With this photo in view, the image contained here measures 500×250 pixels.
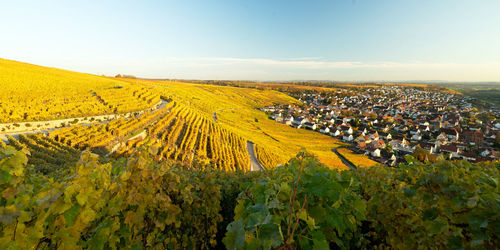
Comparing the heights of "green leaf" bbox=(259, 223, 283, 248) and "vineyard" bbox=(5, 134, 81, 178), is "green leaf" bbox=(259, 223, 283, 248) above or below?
above

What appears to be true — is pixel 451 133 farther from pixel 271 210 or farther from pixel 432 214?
pixel 271 210

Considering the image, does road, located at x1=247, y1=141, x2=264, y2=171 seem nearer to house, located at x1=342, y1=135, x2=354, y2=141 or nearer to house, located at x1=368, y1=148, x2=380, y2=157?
house, located at x1=368, y1=148, x2=380, y2=157

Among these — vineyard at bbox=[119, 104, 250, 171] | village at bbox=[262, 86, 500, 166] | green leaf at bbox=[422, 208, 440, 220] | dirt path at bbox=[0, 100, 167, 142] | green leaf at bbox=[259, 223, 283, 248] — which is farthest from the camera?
village at bbox=[262, 86, 500, 166]

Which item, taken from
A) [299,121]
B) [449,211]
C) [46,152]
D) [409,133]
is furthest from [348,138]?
[449,211]

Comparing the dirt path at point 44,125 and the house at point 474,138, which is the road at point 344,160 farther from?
the dirt path at point 44,125

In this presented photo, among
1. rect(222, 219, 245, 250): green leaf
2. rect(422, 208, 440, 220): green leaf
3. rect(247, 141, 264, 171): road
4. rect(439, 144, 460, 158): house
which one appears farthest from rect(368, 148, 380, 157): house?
rect(222, 219, 245, 250): green leaf

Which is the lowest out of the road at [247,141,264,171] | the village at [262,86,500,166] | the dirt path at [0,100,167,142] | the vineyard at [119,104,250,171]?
the village at [262,86,500,166]

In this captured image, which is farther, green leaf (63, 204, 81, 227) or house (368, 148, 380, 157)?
house (368, 148, 380, 157)

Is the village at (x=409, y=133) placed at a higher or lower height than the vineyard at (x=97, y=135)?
lower

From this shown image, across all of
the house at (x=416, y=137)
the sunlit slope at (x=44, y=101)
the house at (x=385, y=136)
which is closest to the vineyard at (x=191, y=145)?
the sunlit slope at (x=44, y=101)

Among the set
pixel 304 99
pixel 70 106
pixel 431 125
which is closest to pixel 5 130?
pixel 70 106

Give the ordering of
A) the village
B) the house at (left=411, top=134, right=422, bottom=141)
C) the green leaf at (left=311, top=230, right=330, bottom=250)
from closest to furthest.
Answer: the green leaf at (left=311, top=230, right=330, bottom=250)
the village
the house at (left=411, top=134, right=422, bottom=141)

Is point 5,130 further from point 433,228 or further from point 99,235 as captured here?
point 433,228
